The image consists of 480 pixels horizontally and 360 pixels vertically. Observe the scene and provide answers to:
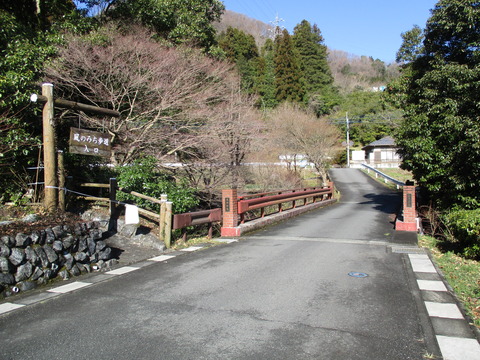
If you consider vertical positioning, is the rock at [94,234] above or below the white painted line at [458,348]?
above

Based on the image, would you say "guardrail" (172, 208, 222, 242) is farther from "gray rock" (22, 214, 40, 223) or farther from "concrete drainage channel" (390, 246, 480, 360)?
"concrete drainage channel" (390, 246, 480, 360)

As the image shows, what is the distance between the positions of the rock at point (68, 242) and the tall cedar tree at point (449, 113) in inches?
339

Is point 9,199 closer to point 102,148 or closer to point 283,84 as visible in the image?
point 102,148

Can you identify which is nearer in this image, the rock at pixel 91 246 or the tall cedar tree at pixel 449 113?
the rock at pixel 91 246

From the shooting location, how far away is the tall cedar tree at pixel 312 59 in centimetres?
6250

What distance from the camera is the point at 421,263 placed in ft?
22.6

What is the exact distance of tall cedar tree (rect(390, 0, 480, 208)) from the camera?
938 cm

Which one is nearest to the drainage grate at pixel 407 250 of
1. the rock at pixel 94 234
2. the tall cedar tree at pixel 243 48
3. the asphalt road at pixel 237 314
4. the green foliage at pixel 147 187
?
the asphalt road at pixel 237 314

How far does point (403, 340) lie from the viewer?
12.1 feet

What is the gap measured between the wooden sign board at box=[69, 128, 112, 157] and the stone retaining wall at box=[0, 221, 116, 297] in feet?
6.32

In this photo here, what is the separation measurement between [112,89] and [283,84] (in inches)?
1590

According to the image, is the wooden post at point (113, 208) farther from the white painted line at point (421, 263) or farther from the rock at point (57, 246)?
the white painted line at point (421, 263)

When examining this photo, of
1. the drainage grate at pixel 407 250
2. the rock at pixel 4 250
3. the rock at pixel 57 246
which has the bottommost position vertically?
the drainage grate at pixel 407 250

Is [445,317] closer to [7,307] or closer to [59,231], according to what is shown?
[7,307]
